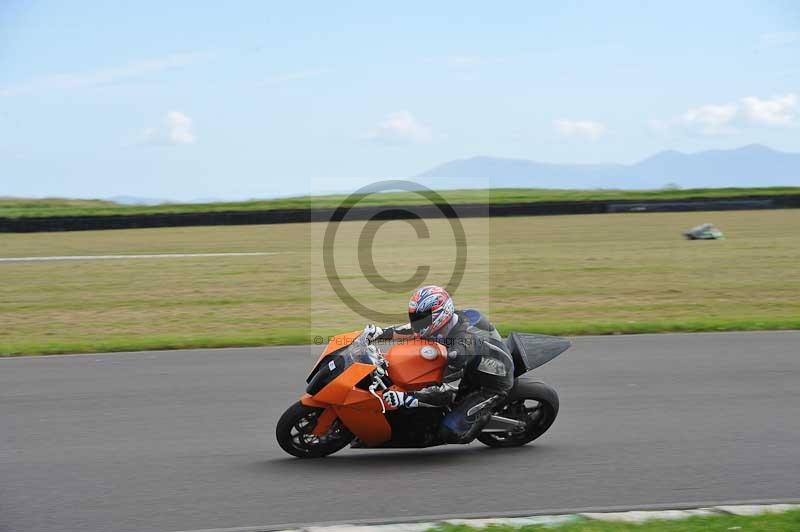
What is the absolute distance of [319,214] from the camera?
37125 mm

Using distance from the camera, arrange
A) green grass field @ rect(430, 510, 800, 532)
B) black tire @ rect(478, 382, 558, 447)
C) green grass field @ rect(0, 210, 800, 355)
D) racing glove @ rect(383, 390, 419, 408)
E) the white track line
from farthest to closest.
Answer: the white track line → green grass field @ rect(0, 210, 800, 355) → black tire @ rect(478, 382, 558, 447) → racing glove @ rect(383, 390, 419, 408) → green grass field @ rect(430, 510, 800, 532)

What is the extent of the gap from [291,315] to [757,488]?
10.5 metres

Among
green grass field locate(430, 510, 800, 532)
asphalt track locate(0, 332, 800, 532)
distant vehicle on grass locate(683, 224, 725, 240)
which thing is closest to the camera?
green grass field locate(430, 510, 800, 532)

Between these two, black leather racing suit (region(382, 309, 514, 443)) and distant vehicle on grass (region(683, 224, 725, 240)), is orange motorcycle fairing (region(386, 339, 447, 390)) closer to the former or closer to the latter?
black leather racing suit (region(382, 309, 514, 443))

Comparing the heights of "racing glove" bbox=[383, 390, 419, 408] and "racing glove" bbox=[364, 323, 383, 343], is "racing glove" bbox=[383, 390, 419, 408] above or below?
below

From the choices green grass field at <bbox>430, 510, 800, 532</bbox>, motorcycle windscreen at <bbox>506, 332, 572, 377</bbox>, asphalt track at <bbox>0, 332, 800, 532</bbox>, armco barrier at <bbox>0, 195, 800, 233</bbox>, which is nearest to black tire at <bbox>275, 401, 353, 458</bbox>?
asphalt track at <bbox>0, 332, 800, 532</bbox>

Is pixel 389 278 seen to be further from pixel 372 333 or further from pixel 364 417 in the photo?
pixel 364 417

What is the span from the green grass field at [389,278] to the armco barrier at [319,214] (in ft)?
9.33

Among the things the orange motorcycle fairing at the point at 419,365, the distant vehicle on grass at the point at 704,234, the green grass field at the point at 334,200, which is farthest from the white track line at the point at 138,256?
the orange motorcycle fairing at the point at 419,365

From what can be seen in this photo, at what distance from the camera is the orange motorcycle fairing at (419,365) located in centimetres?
698

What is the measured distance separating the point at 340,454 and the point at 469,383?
1234mm

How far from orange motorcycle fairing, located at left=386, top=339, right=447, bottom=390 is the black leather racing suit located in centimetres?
6

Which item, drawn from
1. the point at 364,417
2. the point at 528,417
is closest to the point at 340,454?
the point at 364,417

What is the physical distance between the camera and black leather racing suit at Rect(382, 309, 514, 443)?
6965mm
